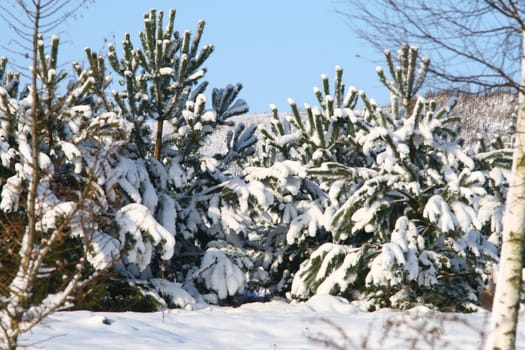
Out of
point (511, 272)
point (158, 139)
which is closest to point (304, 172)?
point (158, 139)

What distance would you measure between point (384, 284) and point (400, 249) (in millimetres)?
552

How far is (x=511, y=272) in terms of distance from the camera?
5.09m

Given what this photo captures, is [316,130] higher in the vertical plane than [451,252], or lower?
higher

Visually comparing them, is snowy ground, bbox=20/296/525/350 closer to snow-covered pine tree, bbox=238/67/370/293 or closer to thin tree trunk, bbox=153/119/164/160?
snow-covered pine tree, bbox=238/67/370/293

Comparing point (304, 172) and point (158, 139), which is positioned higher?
point (158, 139)

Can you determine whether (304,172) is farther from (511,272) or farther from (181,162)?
(511,272)

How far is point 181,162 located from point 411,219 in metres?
4.11

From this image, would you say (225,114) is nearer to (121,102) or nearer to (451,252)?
(121,102)

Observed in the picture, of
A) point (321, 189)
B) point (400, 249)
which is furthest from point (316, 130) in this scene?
point (400, 249)

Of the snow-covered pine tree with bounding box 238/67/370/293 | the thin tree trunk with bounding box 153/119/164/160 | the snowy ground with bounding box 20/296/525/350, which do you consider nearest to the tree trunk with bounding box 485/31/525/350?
the snowy ground with bounding box 20/296/525/350

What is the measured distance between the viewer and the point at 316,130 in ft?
39.5

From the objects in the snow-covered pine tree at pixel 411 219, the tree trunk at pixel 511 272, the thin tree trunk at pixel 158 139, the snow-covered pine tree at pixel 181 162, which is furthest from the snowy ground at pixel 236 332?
the thin tree trunk at pixel 158 139

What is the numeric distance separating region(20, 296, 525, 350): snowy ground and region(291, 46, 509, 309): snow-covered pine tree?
4.57 ft

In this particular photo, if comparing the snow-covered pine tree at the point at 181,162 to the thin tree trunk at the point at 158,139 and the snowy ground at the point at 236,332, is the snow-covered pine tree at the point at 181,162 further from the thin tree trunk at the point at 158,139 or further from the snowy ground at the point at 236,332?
the snowy ground at the point at 236,332
